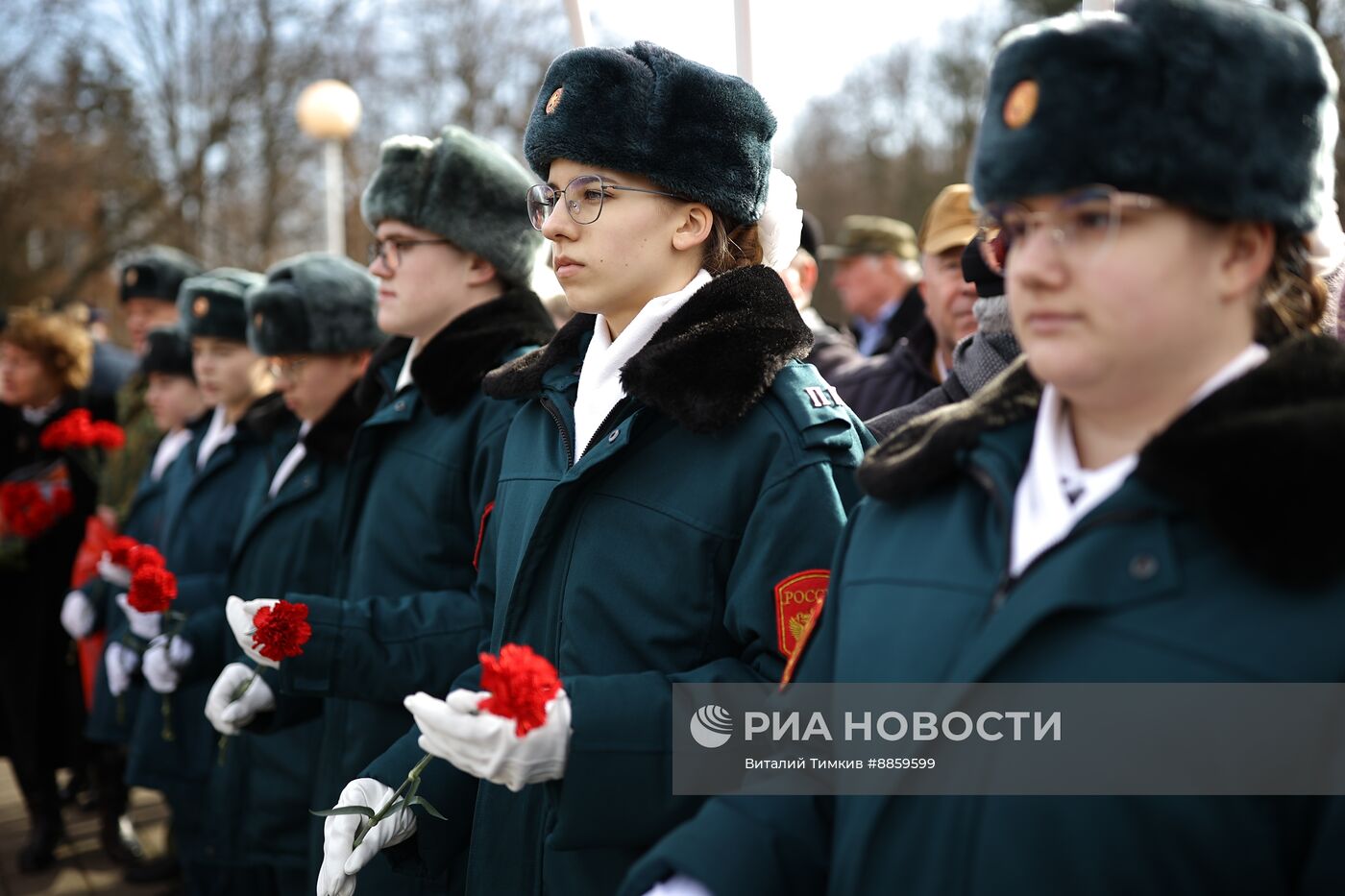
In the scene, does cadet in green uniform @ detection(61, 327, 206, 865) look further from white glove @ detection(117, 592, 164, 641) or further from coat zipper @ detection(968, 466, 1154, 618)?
coat zipper @ detection(968, 466, 1154, 618)

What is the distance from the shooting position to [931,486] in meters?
1.65

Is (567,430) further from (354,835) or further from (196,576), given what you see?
(196,576)

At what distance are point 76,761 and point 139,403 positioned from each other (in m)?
1.62

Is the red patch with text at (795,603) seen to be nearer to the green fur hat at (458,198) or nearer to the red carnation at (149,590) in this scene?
the green fur hat at (458,198)

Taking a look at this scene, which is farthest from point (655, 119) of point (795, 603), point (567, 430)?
point (795, 603)

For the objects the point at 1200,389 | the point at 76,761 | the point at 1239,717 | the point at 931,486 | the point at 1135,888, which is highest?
the point at 1200,389

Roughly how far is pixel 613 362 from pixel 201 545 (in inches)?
101

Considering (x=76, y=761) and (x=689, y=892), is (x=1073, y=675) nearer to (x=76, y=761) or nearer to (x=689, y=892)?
(x=689, y=892)

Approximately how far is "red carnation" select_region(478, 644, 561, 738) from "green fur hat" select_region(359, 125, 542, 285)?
1.88 metres

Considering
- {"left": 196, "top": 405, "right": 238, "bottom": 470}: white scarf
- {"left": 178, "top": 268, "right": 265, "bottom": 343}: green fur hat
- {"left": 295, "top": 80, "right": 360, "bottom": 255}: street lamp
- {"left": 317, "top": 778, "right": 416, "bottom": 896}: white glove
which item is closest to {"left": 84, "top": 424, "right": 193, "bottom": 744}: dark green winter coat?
{"left": 196, "top": 405, "right": 238, "bottom": 470}: white scarf

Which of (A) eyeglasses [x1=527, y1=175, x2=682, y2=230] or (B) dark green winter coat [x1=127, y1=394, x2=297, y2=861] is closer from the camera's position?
(A) eyeglasses [x1=527, y1=175, x2=682, y2=230]

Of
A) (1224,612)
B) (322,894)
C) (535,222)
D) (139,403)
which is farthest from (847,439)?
(139,403)

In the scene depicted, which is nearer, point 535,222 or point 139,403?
point 535,222

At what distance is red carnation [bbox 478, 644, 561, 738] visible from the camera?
1.79 meters
